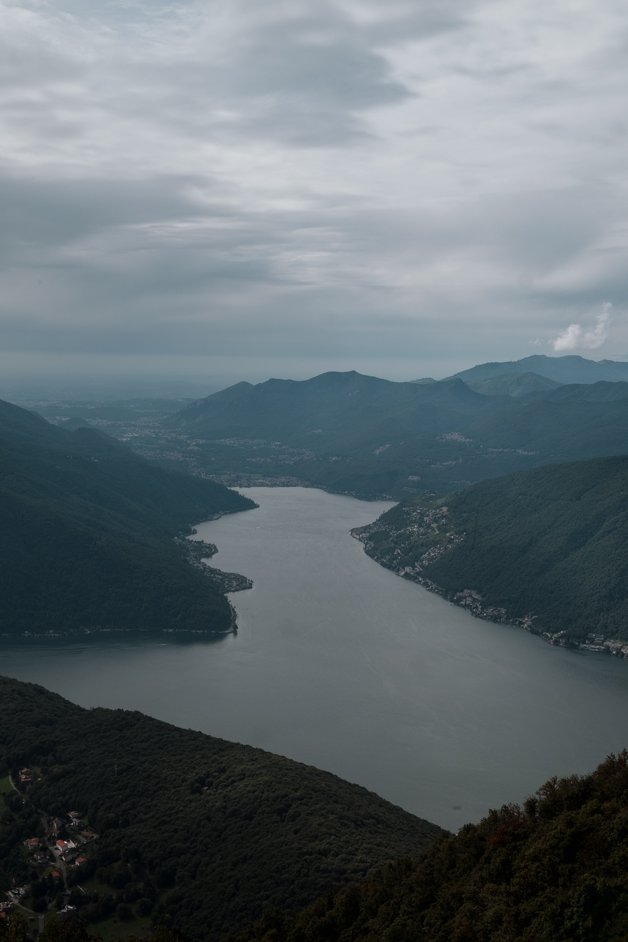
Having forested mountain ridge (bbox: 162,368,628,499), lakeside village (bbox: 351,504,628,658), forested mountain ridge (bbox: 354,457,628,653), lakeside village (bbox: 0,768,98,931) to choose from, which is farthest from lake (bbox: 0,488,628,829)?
forested mountain ridge (bbox: 162,368,628,499)

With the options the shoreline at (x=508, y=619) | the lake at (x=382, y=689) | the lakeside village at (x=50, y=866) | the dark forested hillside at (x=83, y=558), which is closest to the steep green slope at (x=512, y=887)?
the lakeside village at (x=50, y=866)

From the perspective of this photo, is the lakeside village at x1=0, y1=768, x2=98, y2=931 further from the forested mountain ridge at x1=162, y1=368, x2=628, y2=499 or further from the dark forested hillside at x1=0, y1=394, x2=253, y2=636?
the forested mountain ridge at x1=162, y1=368, x2=628, y2=499

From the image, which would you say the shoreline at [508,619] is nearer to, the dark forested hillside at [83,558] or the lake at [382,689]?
the lake at [382,689]

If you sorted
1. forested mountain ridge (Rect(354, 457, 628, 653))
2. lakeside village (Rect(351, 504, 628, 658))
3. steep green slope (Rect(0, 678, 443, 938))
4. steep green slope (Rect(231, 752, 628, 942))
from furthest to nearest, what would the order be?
forested mountain ridge (Rect(354, 457, 628, 653))
lakeside village (Rect(351, 504, 628, 658))
steep green slope (Rect(0, 678, 443, 938))
steep green slope (Rect(231, 752, 628, 942))

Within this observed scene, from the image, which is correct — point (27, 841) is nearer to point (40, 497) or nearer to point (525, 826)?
point (525, 826)

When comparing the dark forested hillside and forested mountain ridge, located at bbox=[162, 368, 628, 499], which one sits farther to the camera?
forested mountain ridge, located at bbox=[162, 368, 628, 499]

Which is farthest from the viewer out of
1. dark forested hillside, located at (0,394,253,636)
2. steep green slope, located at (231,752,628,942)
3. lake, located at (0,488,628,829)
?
dark forested hillside, located at (0,394,253,636)

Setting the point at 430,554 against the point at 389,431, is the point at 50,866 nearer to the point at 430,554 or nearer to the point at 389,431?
the point at 430,554

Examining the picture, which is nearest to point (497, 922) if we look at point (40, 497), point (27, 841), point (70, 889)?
point (70, 889)
